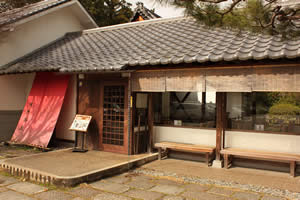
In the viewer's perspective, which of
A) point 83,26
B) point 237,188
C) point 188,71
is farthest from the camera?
point 83,26

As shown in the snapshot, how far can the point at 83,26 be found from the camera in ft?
49.6

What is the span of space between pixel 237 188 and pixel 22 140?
788 cm

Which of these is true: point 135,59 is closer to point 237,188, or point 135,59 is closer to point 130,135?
point 130,135

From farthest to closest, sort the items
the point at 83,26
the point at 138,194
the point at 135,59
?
the point at 83,26 → the point at 135,59 → the point at 138,194

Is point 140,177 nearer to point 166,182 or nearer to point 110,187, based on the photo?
point 166,182

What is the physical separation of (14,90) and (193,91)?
26.7 ft

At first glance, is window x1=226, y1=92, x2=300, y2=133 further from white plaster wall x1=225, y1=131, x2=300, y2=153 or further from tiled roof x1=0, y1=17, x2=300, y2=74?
tiled roof x1=0, y1=17, x2=300, y2=74

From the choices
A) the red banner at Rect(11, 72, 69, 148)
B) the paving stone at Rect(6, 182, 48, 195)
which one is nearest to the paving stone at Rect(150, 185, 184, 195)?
the paving stone at Rect(6, 182, 48, 195)

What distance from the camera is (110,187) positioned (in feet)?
19.0

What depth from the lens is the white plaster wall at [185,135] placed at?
26.2ft

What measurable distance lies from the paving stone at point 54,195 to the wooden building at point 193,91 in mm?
3144

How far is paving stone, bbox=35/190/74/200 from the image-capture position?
5156 mm

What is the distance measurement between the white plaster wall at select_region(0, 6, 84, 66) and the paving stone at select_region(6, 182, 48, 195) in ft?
22.9

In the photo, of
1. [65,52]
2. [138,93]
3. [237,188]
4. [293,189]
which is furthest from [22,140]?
[293,189]
